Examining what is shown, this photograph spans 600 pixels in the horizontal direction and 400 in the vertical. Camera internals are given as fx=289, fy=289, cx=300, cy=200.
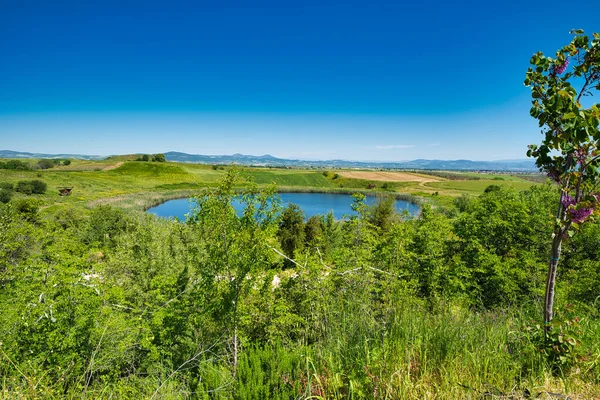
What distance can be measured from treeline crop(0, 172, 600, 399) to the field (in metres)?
23.6

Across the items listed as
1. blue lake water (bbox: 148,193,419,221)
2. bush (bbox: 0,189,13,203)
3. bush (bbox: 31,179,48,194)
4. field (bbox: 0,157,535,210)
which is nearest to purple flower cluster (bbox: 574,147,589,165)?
field (bbox: 0,157,535,210)

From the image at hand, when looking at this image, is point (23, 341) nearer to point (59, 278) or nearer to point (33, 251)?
point (59, 278)

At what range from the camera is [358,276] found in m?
9.70

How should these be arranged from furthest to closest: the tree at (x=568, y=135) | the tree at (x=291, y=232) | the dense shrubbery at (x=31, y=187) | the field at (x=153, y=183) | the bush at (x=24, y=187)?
1. the field at (x=153, y=183)
2. the dense shrubbery at (x=31, y=187)
3. the bush at (x=24, y=187)
4. the tree at (x=291, y=232)
5. the tree at (x=568, y=135)

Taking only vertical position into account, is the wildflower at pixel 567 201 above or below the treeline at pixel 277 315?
above

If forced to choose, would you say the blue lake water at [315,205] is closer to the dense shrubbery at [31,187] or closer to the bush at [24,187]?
the dense shrubbery at [31,187]

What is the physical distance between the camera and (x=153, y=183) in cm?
9300

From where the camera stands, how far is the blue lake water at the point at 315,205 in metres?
65.4

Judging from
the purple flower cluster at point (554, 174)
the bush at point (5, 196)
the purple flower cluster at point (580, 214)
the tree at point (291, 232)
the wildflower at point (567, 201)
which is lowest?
the tree at point (291, 232)

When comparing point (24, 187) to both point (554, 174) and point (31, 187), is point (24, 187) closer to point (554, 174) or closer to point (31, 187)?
point (31, 187)

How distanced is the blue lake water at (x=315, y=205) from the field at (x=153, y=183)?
142 inches

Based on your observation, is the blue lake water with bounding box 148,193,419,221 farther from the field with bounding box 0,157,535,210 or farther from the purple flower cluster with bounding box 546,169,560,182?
the purple flower cluster with bounding box 546,169,560,182

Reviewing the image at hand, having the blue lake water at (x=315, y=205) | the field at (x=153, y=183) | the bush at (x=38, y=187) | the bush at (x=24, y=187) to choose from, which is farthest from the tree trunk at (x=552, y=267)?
the bush at (x=38, y=187)

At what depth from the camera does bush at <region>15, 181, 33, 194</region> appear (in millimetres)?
47250
